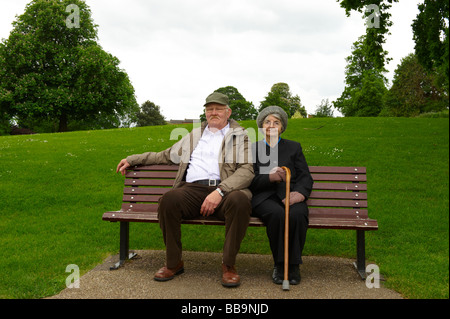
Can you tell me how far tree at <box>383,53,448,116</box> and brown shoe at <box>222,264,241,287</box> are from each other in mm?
2138

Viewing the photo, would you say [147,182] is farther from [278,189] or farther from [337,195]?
[337,195]

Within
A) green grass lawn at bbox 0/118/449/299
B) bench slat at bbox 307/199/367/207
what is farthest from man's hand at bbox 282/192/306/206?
green grass lawn at bbox 0/118/449/299

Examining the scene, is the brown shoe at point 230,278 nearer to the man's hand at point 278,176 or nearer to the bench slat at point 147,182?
the man's hand at point 278,176

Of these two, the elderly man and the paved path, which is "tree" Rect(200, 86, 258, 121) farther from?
the paved path

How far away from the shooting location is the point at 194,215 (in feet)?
13.6

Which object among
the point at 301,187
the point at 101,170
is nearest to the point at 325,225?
the point at 301,187

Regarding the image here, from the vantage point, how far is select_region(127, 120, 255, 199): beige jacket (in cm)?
413

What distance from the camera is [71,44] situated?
98.0 ft

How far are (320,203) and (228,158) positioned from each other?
108cm

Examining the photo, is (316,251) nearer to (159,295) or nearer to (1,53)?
(159,295)

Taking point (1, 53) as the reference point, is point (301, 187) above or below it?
below

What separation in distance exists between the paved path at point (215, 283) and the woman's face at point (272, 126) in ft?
4.66
